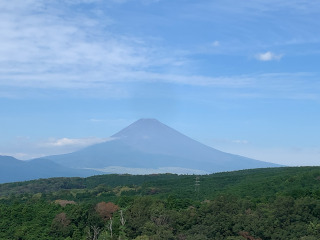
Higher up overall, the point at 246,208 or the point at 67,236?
the point at 246,208

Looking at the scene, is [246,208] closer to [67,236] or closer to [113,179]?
[67,236]

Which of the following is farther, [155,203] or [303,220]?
[155,203]

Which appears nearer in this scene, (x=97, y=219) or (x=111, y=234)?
(x=111, y=234)

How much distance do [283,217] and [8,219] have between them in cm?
2489

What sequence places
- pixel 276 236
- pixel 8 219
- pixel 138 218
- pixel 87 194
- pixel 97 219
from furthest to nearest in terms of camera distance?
pixel 87 194
pixel 8 219
pixel 97 219
pixel 138 218
pixel 276 236

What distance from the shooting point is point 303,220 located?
3900cm

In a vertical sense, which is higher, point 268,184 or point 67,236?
point 268,184

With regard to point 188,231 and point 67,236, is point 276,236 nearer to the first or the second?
point 188,231

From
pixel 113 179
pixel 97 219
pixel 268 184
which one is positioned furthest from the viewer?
pixel 113 179

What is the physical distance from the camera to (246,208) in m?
41.7

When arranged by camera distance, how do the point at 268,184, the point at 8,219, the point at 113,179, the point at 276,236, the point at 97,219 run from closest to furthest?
the point at 276,236
the point at 97,219
the point at 8,219
the point at 268,184
the point at 113,179

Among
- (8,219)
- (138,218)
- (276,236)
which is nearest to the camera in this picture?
(276,236)

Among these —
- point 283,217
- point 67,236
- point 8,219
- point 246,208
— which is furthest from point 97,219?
point 283,217

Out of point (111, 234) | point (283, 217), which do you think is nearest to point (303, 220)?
point (283, 217)
